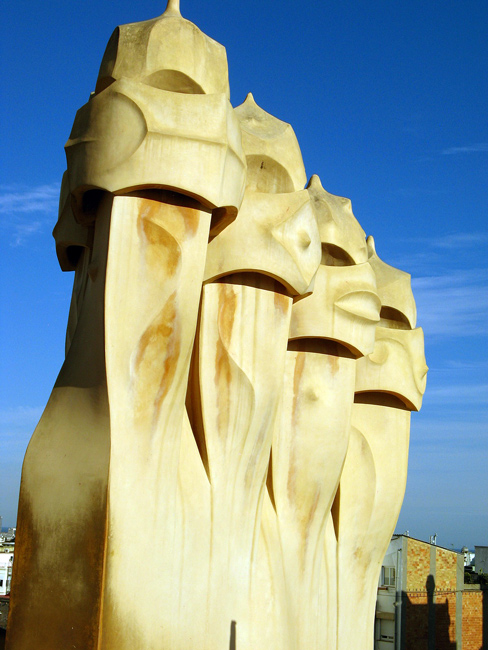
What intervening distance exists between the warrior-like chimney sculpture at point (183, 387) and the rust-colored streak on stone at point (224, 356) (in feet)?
0.06

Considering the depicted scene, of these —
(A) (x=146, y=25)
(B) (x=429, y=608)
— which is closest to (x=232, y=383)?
(A) (x=146, y=25)

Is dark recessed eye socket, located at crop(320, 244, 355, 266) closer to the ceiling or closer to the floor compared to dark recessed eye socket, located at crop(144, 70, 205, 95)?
closer to the floor

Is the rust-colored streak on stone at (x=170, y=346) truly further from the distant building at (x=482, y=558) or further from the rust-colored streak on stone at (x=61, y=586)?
the distant building at (x=482, y=558)

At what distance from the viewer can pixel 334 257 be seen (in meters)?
8.93

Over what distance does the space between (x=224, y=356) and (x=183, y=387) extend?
2.62 ft

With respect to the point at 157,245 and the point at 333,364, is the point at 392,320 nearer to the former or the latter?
A: the point at 333,364

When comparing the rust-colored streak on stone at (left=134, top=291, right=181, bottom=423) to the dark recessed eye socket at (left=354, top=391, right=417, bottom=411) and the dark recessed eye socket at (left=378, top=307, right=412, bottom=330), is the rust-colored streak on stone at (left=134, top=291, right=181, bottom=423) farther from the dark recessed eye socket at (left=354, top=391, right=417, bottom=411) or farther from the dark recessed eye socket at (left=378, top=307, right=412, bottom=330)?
the dark recessed eye socket at (left=378, top=307, right=412, bottom=330)

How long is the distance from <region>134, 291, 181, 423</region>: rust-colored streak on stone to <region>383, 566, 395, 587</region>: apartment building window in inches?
528

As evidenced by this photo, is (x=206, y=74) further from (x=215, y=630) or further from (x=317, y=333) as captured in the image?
(x=215, y=630)

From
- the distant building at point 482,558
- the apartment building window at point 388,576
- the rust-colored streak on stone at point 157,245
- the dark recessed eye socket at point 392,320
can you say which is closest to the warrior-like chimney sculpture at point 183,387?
the rust-colored streak on stone at point 157,245

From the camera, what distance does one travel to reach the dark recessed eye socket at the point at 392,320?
10.1m

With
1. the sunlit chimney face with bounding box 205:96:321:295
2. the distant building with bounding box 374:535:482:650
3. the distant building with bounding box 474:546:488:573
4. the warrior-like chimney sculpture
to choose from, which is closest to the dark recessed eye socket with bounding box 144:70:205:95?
the warrior-like chimney sculpture

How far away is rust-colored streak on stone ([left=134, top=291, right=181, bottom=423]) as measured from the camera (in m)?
6.12

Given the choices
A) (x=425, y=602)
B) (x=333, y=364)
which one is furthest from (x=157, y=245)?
(x=425, y=602)
